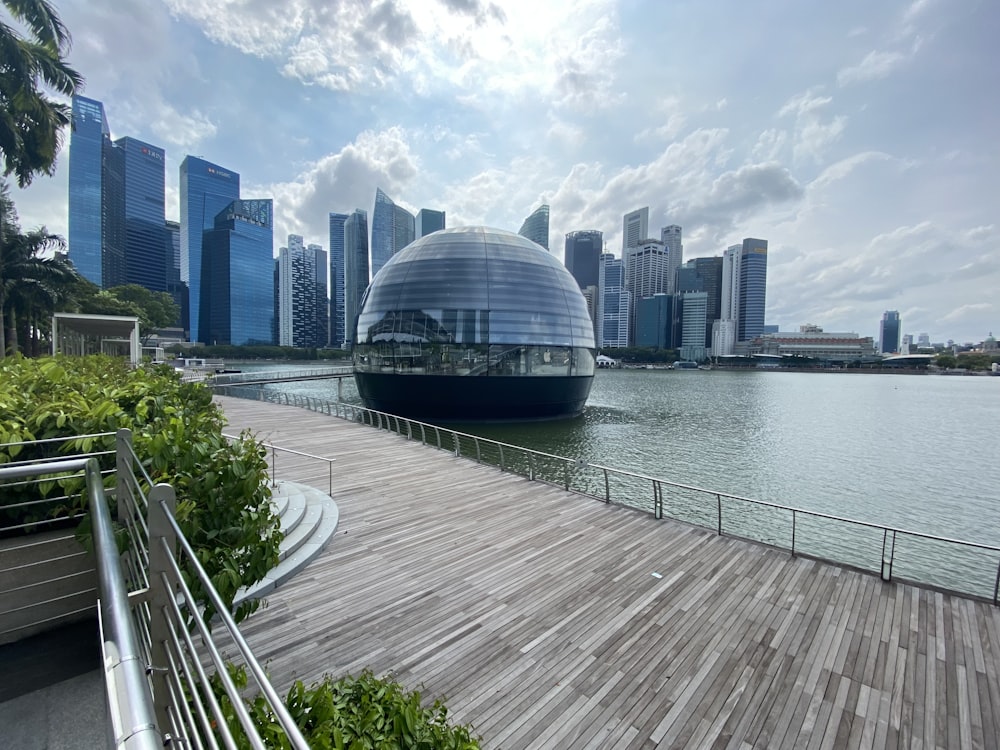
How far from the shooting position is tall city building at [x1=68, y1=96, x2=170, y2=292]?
447ft

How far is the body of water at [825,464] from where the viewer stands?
12812 mm

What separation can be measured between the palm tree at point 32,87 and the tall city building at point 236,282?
158 metres

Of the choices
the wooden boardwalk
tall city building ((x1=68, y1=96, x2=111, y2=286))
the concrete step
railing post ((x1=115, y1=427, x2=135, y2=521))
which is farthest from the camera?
tall city building ((x1=68, y1=96, x2=111, y2=286))

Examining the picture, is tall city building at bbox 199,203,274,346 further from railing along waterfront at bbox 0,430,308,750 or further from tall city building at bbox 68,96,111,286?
railing along waterfront at bbox 0,430,308,750

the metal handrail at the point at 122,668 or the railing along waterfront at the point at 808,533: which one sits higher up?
the metal handrail at the point at 122,668

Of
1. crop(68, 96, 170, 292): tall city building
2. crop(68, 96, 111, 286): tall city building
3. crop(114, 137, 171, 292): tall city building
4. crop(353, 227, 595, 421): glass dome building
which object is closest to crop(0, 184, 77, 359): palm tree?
crop(353, 227, 595, 421): glass dome building

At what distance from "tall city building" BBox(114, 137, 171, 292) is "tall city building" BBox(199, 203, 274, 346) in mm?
13669

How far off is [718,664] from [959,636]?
150 inches

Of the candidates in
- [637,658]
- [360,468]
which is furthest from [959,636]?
[360,468]

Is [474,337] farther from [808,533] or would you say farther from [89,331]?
[89,331]

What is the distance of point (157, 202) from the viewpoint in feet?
534

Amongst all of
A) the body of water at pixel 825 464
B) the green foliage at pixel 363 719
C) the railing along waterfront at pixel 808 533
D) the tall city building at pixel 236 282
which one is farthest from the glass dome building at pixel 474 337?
the tall city building at pixel 236 282

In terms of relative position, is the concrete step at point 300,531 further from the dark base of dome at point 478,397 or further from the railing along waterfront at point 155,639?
the dark base of dome at point 478,397

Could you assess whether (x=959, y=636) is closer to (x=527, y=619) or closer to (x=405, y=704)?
(x=527, y=619)
